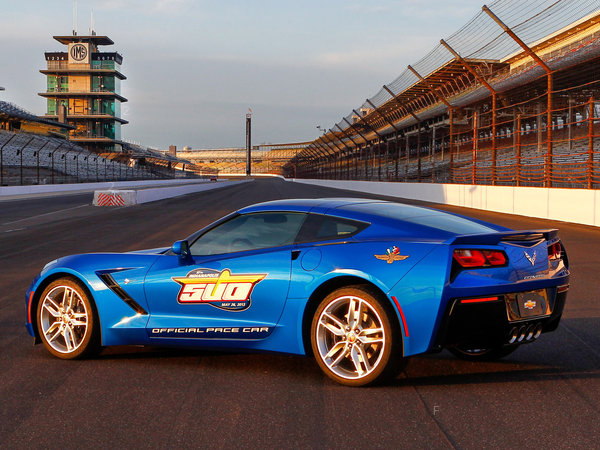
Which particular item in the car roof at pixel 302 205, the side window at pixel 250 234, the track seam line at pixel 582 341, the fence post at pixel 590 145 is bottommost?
the track seam line at pixel 582 341

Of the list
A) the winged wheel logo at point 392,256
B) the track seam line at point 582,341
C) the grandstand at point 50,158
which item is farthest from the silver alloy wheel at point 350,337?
the grandstand at point 50,158

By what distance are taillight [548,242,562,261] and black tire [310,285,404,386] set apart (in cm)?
122

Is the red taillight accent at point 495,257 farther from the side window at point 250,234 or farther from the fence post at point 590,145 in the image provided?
the fence post at point 590,145

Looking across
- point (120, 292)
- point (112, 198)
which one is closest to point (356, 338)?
point (120, 292)

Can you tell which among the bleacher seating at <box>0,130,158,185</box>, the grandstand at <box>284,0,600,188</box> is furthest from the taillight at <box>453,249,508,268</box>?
the bleacher seating at <box>0,130,158,185</box>

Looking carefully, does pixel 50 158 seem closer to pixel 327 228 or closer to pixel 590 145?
pixel 590 145

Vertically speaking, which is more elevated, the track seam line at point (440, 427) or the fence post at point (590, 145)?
the fence post at point (590, 145)

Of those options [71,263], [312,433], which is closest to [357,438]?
[312,433]

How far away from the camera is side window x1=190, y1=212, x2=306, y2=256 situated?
4.81m

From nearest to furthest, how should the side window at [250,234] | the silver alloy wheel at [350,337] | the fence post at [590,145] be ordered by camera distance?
the silver alloy wheel at [350,337] → the side window at [250,234] → the fence post at [590,145]

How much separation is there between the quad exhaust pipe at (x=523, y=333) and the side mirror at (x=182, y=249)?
2340 mm

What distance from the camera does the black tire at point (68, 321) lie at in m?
5.14

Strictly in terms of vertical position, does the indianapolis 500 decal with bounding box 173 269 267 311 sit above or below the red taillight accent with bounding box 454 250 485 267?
below

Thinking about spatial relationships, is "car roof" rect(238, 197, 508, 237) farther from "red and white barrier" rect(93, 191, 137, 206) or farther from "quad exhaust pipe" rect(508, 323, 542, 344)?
"red and white barrier" rect(93, 191, 137, 206)
